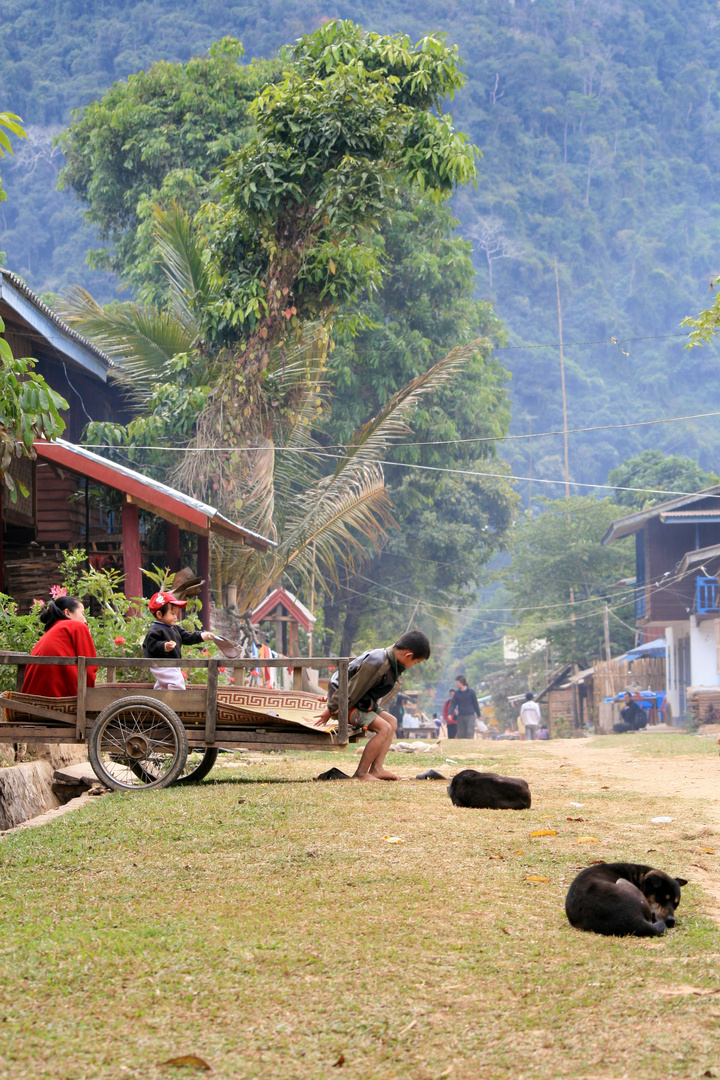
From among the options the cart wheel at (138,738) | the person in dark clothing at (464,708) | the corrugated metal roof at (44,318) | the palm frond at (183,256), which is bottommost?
the person in dark clothing at (464,708)

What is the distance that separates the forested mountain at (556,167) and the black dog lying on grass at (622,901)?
76366mm

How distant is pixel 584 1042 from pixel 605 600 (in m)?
43.3

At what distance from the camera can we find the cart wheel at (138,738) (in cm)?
752

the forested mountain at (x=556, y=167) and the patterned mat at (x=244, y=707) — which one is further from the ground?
the forested mountain at (x=556, y=167)

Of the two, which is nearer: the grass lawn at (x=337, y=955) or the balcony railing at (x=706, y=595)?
the grass lawn at (x=337, y=955)

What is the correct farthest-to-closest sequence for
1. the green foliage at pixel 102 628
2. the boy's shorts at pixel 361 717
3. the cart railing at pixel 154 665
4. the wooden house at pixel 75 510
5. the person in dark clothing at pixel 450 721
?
the person in dark clothing at pixel 450 721
the wooden house at pixel 75 510
the green foliage at pixel 102 628
the boy's shorts at pixel 361 717
the cart railing at pixel 154 665

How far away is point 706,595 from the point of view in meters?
30.4

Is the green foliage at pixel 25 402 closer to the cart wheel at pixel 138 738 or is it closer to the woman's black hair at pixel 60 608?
the cart wheel at pixel 138 738

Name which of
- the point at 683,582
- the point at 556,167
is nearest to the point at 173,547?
the point at 683,582

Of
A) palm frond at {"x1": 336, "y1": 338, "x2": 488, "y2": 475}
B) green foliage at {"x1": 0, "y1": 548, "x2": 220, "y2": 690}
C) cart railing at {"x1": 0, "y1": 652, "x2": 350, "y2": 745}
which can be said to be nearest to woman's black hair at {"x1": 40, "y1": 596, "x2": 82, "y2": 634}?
green foliage at {"x1": 0, "y1": 548, "x2": 220, "y2": 690}

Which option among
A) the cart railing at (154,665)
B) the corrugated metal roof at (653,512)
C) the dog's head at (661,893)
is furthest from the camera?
the corrugated metal roof at (653,512)

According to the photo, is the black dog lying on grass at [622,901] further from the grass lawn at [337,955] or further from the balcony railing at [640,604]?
the balcony railing at [640,604]

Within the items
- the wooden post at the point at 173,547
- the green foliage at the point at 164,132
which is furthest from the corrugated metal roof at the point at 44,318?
the green foliage at the point at 164,132

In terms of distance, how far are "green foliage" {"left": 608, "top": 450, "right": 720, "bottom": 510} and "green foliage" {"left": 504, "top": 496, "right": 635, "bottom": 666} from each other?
1.92m
